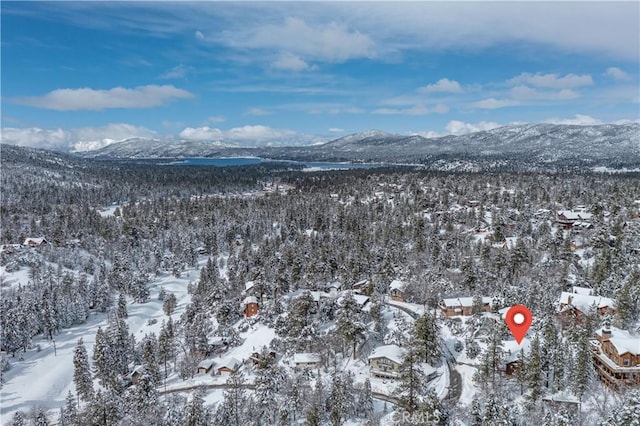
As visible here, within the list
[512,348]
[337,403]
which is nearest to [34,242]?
[337,403]

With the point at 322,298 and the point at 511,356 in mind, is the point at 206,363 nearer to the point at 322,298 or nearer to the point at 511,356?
the point at 322,298

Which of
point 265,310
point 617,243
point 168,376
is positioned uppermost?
point 617,243

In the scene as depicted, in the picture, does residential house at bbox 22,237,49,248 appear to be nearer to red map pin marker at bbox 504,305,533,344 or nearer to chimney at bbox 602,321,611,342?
red map pin marker at bbox 504,305,533,344

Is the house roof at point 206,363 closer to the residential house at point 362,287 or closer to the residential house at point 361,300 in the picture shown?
the residential house at point 361,300

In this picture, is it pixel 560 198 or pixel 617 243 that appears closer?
pixel 617 243

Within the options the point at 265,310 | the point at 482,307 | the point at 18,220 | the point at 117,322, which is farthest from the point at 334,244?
the point at 18,220

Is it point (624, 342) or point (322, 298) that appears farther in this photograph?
point (322, 298)

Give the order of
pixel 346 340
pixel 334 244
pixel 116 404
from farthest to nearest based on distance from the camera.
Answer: pixel 334 244 < pixel 346 340 < pixel 116 404

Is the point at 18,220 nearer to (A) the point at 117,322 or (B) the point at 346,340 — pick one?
(A) the point at 117,322
